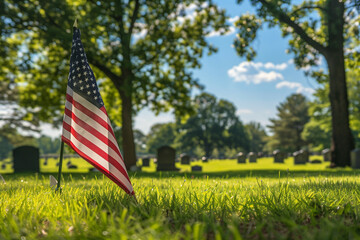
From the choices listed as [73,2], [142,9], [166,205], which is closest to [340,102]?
[142,9]

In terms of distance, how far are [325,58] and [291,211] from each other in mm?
15650

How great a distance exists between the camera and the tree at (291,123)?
71812mm

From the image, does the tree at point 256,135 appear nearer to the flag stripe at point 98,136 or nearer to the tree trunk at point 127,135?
the tree trunk at point 127,135

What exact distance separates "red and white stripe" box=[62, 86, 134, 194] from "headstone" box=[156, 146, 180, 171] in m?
18.6

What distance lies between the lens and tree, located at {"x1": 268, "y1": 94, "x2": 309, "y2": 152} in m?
71.8

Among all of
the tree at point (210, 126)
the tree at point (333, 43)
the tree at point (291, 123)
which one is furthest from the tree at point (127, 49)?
the tree at point (291, 123)

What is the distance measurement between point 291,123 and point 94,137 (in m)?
75.9

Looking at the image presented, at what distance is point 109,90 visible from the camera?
2336cm

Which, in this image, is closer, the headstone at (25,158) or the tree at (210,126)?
the headstone at (25,158)

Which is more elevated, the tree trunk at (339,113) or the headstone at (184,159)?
the tree trunk at (339,113)

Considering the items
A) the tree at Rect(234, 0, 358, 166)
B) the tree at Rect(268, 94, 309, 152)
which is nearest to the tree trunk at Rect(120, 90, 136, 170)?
the tree at Rect(234, 0, 358, 166)

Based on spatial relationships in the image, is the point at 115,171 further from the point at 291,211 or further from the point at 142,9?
the point at 142,9

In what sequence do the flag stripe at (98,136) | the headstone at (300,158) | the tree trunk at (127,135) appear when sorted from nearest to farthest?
the flag stripe at (98,136) → the tree trunk at (127,135) → the headstone at (300,158)

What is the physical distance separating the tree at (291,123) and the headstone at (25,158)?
6350cm
